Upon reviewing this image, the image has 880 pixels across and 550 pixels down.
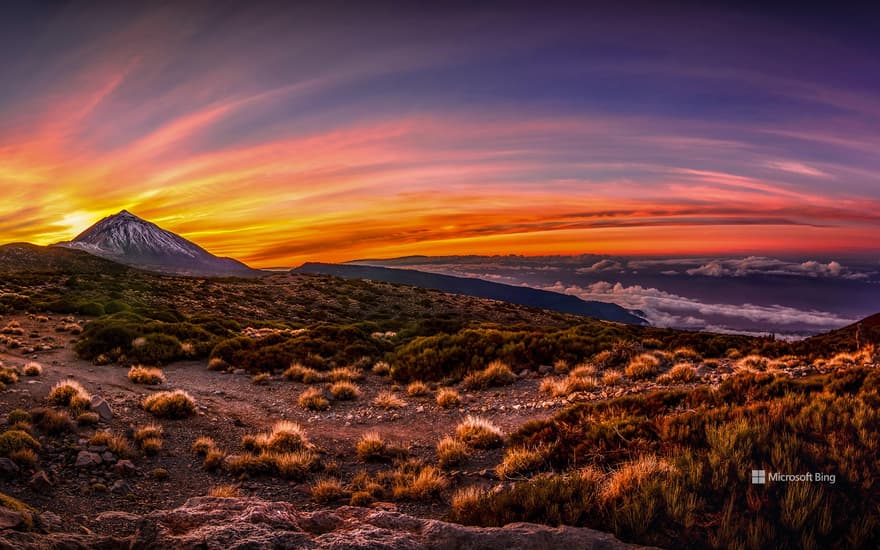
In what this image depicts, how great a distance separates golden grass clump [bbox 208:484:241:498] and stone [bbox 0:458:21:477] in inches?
110

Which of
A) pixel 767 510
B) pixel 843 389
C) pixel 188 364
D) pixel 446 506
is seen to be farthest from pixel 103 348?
pixel 843 389

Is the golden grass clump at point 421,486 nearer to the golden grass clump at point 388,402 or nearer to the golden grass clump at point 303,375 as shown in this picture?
the golden grass clump at point 388,402

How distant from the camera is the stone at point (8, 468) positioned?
22.8 ft

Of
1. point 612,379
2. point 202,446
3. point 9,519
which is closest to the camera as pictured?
point 9,519

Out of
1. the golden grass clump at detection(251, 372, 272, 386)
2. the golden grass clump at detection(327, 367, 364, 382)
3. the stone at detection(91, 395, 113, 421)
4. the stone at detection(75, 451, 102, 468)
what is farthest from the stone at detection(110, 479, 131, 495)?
the golden grass clump at detection(327, 367, 364, 382)

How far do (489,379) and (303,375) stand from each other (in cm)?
700

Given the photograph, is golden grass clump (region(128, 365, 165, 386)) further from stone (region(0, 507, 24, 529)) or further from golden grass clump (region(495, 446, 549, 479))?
golden grass clump (region(495, 446, 549, 479))

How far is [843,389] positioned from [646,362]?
5.60 meters

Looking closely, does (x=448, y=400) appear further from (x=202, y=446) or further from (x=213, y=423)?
(x=202, y=446)

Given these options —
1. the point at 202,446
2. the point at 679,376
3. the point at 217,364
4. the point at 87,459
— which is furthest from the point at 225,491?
the point at 217,364

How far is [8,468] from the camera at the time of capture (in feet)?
23.0

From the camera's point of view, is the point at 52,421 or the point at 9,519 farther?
the point at 52,421

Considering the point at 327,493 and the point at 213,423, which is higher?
the point at 327,493

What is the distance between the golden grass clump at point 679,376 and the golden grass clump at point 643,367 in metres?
0.56
